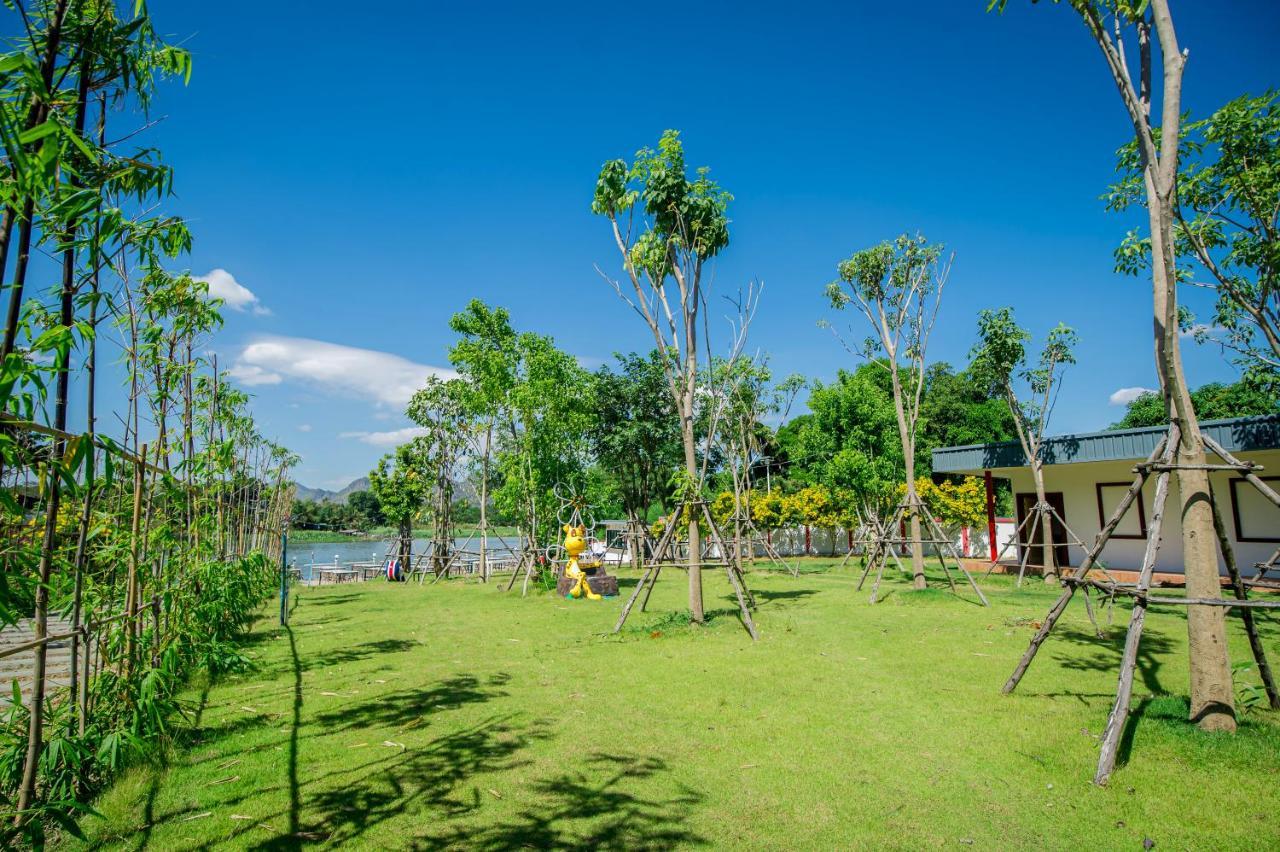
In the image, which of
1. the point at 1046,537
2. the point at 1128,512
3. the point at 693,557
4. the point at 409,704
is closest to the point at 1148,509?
the point at 1128,512

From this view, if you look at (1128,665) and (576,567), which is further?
(576,567)

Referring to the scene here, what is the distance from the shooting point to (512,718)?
5617 millimetres

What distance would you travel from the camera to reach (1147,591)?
461cm

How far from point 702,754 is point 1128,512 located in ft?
59.9

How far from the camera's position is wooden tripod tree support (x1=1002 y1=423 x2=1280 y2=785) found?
435cm

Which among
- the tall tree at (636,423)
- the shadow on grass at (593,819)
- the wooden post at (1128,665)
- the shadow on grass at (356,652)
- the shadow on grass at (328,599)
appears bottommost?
the shadow on grass at (328,599)

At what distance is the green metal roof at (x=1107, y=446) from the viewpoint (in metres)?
13.2

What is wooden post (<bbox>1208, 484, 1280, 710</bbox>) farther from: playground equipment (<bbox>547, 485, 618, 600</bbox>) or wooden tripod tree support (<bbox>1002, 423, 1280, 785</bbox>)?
playground equipment (<bbox>547, 485, 618, 600</bbox>)

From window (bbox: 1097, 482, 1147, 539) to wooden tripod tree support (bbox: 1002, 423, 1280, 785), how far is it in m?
14.3

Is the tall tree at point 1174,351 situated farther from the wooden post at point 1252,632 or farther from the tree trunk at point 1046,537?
the tree trunk at point 1046,537

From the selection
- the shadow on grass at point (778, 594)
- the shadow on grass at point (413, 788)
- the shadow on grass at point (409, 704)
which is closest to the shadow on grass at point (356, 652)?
the shadow on grass at point (409, 704)

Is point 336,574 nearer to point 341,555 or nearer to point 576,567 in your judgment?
point 576,567

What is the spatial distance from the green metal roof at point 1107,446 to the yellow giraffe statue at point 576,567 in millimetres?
11191

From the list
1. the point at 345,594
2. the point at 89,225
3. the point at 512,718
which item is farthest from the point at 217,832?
the point at 345,594
